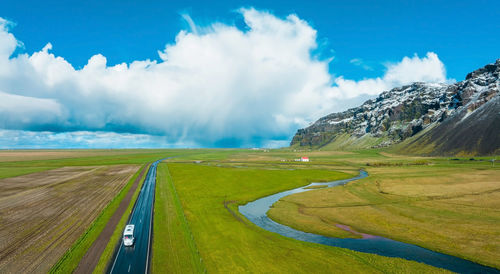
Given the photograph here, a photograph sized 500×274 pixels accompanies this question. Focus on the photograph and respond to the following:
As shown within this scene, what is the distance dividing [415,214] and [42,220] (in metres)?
86.6

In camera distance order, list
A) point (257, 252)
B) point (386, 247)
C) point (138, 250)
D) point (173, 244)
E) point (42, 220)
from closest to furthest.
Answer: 1. point (257, 252)
2. point (138, 250)
3. point (173, 244)
4. point (386, 247)
5. point (42, 220)

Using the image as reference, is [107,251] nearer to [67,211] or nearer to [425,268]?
[67,211]

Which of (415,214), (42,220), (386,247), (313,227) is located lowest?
(386,247)

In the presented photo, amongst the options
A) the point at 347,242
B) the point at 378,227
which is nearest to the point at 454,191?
the point at 378,227

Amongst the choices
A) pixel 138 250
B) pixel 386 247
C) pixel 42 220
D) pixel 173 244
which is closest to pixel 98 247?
pixel 138 250

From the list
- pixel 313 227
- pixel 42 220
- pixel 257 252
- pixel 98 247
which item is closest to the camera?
pixel 257 252

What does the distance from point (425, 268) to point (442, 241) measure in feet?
41.9

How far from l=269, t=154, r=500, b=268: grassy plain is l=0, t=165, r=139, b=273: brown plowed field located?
143 ft

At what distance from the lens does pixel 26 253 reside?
39625mm

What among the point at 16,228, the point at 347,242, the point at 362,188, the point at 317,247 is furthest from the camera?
the point at 362,188

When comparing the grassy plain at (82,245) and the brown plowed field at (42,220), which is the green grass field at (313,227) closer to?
the grassy plain at (82,245)

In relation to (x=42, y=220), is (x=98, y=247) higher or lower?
lower

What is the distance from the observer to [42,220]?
55750 mm

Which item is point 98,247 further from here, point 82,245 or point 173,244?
point 173,244
